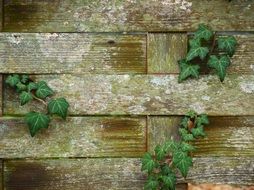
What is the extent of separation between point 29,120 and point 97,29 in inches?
27.2

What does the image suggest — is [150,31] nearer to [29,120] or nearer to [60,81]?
[60,81]

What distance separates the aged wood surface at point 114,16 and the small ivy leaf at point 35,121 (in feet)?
1.75

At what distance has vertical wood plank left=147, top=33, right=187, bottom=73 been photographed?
2.95 m

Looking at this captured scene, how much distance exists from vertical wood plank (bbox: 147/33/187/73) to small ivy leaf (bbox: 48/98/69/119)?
59 cm

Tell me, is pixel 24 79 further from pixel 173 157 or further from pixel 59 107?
pixel 173 157

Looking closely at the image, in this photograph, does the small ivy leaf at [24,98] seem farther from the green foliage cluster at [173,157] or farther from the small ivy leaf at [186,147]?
the small ivy leaf at [186,147]

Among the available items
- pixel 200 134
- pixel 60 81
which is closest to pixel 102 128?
pixel 60 81

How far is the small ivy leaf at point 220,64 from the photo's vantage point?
285cm

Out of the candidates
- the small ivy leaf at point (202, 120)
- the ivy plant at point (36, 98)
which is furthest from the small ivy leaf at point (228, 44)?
the ivy plant at point (36, 98)

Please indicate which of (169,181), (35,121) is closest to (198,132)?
(169,181)

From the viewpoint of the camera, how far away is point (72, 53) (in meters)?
2.95

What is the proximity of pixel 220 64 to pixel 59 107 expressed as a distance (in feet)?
3.27

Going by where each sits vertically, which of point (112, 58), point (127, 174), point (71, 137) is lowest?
point (127, 174)

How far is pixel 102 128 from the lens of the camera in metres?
2.96
